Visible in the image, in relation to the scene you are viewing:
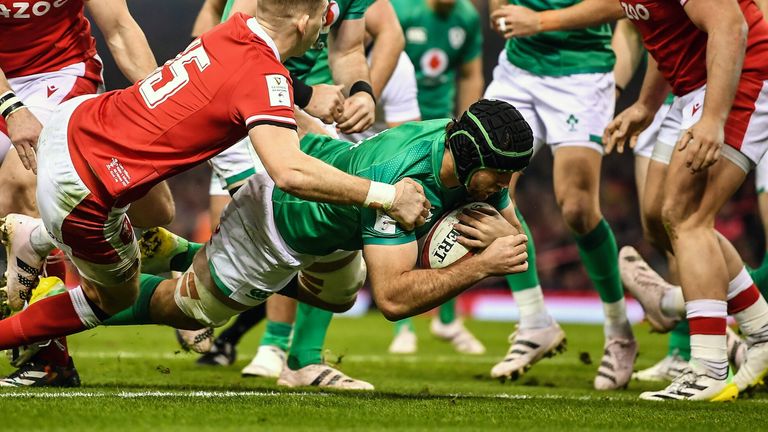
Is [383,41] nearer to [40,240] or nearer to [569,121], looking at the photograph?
[569,121]

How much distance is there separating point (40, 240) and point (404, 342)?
461cm

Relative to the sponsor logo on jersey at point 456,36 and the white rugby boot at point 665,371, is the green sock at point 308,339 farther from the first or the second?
the sponsor logo on jersey at point 456,36

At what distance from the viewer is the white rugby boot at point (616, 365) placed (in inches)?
239

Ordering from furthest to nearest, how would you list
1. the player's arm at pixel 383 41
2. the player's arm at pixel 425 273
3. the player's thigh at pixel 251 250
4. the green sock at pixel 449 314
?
the green sock at pixel 449 314 → the player's arm at pixel 383 41 → the player's thigh at pixel 251 250 → the player's arm at pixel 425 273

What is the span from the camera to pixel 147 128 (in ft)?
14.4

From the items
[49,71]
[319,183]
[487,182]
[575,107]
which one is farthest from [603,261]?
[49,71]

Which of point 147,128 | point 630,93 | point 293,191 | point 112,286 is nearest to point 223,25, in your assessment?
point 147,128

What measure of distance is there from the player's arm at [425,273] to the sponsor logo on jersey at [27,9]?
7.24ft

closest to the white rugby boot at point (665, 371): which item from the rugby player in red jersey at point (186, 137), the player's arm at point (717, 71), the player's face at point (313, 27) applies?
the player's arm at point (717, 71)

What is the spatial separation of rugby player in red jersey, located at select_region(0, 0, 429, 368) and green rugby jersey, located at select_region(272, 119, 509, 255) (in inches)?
7.0

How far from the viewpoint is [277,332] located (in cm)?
653

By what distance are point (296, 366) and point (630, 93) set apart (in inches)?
597

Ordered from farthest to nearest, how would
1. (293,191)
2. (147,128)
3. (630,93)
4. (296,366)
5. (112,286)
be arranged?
(630,93) < (296,366) < (112,286) < (147,128) < (293,191)

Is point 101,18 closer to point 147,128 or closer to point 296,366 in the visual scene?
point 147,128
